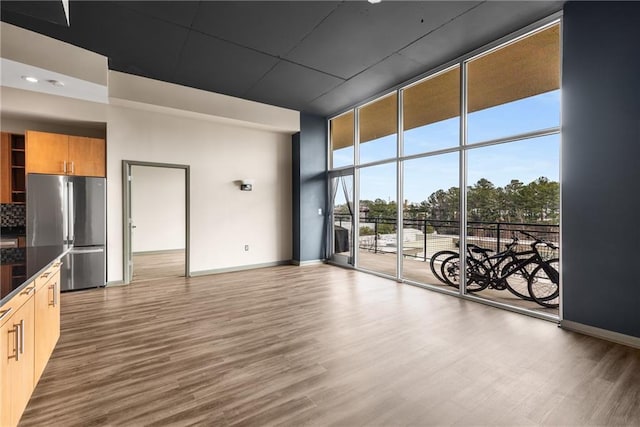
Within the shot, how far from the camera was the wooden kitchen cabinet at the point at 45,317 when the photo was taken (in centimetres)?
207

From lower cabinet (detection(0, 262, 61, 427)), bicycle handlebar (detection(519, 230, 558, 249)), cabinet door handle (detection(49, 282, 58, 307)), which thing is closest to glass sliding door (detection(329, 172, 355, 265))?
bicycle handlebar (detection(519, 230, 558, 249))

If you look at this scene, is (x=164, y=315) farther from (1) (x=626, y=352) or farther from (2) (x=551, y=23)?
(2) (x=551, y=23)

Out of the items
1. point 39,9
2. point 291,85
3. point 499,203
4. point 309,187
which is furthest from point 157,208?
point 499,203

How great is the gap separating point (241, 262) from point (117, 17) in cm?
427

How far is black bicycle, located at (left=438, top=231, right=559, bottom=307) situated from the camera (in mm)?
3723

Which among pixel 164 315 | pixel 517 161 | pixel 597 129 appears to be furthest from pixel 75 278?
pixel 597 129

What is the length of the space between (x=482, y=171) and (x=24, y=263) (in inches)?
188

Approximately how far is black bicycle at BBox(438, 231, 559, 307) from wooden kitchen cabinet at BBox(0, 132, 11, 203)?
6.70m

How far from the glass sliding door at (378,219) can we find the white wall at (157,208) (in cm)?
540

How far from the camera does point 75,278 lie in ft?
14.8

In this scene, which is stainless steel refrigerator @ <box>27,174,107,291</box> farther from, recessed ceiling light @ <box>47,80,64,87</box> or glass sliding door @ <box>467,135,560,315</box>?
glass sliding door @ <box>467,135,560,315</box>

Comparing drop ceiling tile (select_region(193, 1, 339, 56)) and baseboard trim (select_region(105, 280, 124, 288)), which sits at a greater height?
drop ceiling tile (select_region(193, 1, 339, 56))

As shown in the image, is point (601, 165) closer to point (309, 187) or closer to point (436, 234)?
point (436, 234)

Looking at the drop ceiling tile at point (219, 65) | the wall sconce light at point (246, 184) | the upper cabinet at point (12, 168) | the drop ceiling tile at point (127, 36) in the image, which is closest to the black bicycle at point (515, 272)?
the wall sconce light at point (246, 184)
